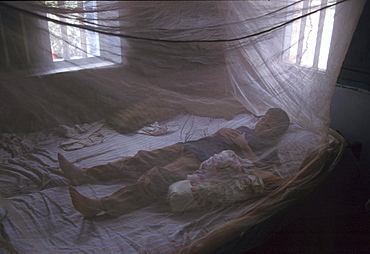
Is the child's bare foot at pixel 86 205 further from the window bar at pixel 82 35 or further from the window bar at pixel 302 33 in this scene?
the window bar at pixel 302 33

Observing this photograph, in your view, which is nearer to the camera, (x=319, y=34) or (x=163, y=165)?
(x=163, y=165)

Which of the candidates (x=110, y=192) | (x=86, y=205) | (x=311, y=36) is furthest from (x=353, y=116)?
(x=86, y=205)

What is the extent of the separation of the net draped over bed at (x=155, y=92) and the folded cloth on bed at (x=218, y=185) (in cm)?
4

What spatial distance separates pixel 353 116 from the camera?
2461 millimetres

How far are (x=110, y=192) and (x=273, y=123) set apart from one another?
114 centimetres

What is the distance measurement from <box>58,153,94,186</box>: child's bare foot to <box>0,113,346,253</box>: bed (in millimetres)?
42

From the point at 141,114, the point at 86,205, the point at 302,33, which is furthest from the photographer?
the point at 141,114

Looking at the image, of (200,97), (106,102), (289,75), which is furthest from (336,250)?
(106,102)

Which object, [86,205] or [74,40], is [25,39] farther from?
[86,205]

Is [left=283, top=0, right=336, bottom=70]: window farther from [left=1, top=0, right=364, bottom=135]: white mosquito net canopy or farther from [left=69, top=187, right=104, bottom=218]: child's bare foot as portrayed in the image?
[left=69, top=187, right=104, bottom=218]: child's bare foot

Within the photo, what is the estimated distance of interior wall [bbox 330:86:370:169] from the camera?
2.36 meters

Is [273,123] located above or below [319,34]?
below

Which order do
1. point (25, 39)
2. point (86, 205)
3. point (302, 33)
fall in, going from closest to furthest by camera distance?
1. point (25, 39)
2. point (86, 205)
3. point (302, 33)

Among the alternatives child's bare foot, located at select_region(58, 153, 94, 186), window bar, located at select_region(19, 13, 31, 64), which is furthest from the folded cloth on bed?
window bar, located at select_region(19, 13, 31, 64)
